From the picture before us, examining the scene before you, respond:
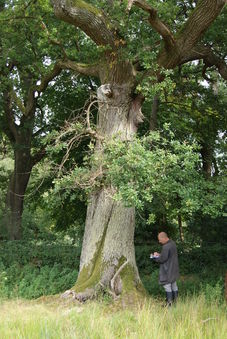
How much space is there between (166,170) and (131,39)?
183 inches

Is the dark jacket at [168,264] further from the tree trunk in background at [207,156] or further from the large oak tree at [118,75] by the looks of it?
the tree trunk in background at [207,156]

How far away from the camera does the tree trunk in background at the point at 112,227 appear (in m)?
9.87

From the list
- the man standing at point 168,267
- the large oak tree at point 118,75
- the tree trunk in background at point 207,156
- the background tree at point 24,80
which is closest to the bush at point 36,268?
the background tree at point 24,80

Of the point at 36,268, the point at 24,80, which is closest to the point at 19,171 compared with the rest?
the point at 24,80

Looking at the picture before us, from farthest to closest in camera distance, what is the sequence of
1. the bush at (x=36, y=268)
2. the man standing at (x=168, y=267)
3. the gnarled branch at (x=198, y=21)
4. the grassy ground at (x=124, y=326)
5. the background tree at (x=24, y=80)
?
1. the background tree at (x=24, y=80)
2. the bush at (x=36, y=268)
3. the gnarled branch at (x=198, y=21)
4. the man standing at (x=168, y=267)
5. the grassy ground at (x=124, y=326)

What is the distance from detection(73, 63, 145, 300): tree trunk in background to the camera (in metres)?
9.87

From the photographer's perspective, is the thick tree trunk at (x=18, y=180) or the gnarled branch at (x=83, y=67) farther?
the thick tree trunk at (x=18, y=180)

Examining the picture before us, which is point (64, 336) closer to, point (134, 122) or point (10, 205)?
point (134, 122)

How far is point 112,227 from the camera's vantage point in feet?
33.8

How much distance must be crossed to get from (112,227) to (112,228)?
24 mm

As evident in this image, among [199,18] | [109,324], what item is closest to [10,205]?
[199,18]

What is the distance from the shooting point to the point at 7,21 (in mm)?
14539

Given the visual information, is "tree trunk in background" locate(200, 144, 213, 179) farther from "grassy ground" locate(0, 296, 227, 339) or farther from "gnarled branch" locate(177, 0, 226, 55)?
"grassy ground" locate(0, 296, 227, 339)

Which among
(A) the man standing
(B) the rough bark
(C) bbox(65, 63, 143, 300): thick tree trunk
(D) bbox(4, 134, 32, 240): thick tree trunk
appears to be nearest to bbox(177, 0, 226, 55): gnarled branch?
(C) bbox(65, 63, 143, 300): thick tree trunk
